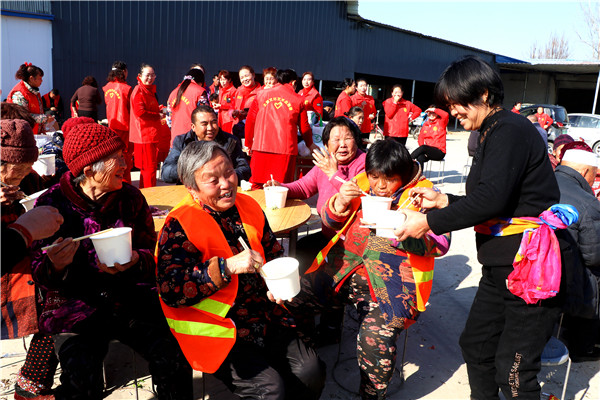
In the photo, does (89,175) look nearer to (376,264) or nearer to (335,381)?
(376,264)

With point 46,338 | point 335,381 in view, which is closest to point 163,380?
point 46,338

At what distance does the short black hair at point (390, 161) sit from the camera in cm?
254

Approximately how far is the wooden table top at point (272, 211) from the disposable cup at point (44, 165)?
716 millimetres

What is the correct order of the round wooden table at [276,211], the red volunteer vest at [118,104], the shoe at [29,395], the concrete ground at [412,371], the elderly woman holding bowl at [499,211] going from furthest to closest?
the red volunteer vest at [118,104], the round wooden table at [276,211], the concrete ground at [412,371], the shoe at [29,395], the elderly woman holding bowl at [499,211]

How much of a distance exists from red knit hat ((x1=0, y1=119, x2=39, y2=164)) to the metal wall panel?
1225cm

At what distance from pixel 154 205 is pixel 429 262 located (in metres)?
1.96

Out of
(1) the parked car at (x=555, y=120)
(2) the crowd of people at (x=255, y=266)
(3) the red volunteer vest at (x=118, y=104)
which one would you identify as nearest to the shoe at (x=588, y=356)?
(2) the crowd of people at (x=255, y=266)

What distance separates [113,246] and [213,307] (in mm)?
529

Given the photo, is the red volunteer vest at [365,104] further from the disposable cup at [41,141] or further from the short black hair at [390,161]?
the short black hair at [390,161]

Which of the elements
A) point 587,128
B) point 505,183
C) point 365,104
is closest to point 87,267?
point 505,183

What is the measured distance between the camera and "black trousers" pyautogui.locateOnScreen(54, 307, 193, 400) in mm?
2064

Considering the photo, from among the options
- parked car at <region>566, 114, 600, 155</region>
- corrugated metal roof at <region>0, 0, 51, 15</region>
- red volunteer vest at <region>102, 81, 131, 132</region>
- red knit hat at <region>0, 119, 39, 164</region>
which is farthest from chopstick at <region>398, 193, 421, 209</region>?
parked car at <region>566, 114, 600, 155</region>

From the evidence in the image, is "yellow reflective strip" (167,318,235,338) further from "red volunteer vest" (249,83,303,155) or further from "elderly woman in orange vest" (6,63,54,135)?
"elderly woman in orange vest" (6,63,54,135)

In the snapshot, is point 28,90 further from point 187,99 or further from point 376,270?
point 376,270
